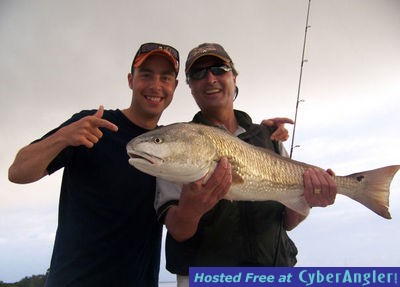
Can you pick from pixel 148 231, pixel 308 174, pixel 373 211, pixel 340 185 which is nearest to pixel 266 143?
pixel 308 174

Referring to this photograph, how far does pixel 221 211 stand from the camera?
11.3 ft

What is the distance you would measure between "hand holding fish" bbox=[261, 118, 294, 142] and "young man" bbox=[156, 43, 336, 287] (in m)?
0.07

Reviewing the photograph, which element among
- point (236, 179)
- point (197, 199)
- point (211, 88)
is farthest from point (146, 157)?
point (211, 88)

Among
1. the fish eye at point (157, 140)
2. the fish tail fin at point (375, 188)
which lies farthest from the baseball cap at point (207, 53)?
the fish tail fin at point (375, 188)

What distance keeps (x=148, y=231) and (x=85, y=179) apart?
888 millimetres

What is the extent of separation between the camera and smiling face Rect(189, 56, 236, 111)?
3.77 m

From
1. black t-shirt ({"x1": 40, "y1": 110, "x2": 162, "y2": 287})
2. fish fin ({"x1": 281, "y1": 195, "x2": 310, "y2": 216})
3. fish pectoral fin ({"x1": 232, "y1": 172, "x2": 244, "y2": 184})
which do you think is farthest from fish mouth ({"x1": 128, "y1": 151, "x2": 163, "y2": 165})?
fish fin ({"x1": 281, "y1": 195, "x2": 310, "y2": 216})

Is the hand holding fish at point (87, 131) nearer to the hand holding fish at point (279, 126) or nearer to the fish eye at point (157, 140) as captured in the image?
the fish eye at point (157, 140)

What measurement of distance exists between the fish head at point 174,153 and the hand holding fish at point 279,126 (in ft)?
3.44

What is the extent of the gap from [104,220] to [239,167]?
1.52 metres

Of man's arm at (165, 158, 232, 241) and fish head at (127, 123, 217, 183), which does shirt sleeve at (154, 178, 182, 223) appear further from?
fish head at (127, 123, 217, 183)

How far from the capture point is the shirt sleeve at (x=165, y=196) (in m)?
3.37

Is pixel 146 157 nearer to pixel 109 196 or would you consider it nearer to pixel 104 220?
pixel 109 196

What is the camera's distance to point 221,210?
11.3ft
